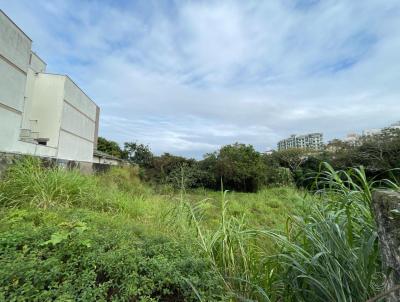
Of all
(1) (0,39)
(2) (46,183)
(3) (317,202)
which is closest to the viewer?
(3) (317,202)

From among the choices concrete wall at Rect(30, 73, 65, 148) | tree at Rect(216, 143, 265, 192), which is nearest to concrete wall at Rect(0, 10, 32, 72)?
concrete wall at Rect(30, 73, 65, 148)

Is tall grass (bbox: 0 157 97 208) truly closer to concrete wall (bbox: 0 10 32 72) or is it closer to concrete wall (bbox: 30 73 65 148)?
concrete wall (bbox: 0 10 32 72)

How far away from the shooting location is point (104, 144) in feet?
108

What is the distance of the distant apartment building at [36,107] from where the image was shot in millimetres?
8773

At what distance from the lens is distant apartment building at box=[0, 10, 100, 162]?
28.8 ft

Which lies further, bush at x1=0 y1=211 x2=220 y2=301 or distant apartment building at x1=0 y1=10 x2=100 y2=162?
distant apartment building at x1=0 y1=10 x2=100 y2=162

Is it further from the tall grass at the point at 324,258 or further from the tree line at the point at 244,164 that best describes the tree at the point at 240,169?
the tall grass at the point at 324,258

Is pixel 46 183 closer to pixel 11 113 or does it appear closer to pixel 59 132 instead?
pixel 11 113

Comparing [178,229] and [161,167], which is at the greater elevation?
[161,167]

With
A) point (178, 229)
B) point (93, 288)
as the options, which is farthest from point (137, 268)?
point (178, 229)

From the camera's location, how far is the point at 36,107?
522 inches

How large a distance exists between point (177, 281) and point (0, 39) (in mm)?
10297

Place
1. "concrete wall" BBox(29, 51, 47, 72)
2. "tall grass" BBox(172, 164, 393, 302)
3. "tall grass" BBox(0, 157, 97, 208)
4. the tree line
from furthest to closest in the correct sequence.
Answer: "concrete wall" BBox(29, 51, 47, 72), the tree line, "tall grass" BBox(0, 157, 97, 208), "tall grass" BBox(172, 164, 393, 302)

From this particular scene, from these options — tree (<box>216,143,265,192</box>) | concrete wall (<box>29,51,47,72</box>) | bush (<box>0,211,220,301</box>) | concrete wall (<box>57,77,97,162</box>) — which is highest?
concrete wall (<box>29,51,47,72</box>)
